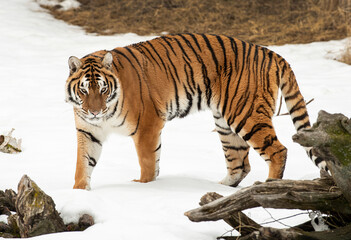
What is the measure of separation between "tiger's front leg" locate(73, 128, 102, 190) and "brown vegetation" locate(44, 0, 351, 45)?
7364mm

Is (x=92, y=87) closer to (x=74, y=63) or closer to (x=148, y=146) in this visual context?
(x=74, y=63)

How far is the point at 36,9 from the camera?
1373cm

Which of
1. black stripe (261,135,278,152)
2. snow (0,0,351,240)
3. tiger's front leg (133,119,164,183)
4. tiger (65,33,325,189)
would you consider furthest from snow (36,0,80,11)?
black stripe (261,135,278,152)

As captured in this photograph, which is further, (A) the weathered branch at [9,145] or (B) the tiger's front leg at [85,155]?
(A) the weathered branch at [9,145]

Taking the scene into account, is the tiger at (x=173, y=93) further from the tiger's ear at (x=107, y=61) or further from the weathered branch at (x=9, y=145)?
the weathered branch at (x=9, y=145)

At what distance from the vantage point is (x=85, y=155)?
4.76 metres

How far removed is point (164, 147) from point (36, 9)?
834cm

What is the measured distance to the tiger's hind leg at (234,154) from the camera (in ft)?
17.5

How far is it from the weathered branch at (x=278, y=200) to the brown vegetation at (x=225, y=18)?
892 centimetres

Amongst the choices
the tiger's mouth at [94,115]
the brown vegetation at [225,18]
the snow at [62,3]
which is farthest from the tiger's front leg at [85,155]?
the snow at [62,3]

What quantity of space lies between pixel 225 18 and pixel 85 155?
29.0 ft

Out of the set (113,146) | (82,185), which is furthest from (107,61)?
(113,146)

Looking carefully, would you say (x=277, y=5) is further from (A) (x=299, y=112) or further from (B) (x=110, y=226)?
(B) (x=110, y=226)

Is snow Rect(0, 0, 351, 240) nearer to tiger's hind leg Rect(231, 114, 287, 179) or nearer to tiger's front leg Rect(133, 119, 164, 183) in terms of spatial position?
tiger's front leg Rect(133, 119, 164, 183)
